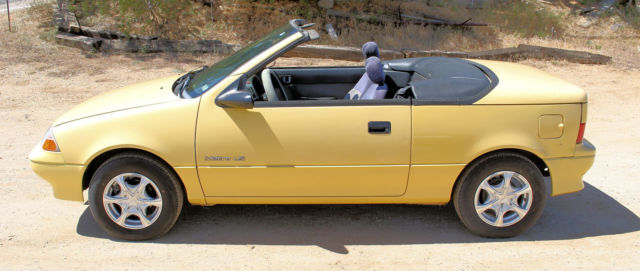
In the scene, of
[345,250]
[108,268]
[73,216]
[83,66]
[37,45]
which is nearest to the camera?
[108,268]

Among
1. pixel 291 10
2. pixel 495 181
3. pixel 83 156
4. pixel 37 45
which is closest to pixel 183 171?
pixel 83 156

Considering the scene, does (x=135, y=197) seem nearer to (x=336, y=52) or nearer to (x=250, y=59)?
(x=250, y=59)

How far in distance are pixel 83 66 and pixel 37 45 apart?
176cm

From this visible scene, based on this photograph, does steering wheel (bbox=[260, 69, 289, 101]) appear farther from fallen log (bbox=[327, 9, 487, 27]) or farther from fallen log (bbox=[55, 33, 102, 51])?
fallen log (bbox=[327, 9, 487, 27])

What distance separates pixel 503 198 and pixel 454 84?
37.2 inches

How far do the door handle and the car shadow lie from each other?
92cm

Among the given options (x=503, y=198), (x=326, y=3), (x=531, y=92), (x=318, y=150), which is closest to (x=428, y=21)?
(x=326, y=3)

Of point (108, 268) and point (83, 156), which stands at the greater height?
point (83, 156)

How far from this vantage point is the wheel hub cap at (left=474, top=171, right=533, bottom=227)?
426cm

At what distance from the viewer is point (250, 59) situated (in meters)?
4.31

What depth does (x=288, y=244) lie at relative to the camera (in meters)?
4.38

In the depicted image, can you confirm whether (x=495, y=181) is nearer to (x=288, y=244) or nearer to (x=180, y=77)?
(x=288, y=244)

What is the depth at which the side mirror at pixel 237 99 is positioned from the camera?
404 centimetres

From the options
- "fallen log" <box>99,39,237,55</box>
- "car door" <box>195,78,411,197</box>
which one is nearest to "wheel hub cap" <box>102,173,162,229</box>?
"car door" <box>195,78,411,197</box>
